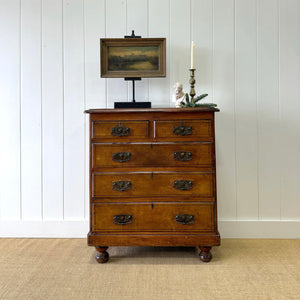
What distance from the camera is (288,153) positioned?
8.58 feet

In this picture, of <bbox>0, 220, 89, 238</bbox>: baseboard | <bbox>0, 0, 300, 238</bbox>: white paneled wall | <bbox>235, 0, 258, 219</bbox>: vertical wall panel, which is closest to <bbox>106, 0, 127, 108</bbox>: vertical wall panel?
<bbox>0, 0, 300, 238</bbox>: white paneled wall

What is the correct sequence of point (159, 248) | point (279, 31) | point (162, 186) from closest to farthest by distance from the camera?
point (162, 186) → point (159, 248) → point (279, 31)

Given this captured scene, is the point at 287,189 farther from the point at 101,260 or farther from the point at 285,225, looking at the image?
the point at 101,260

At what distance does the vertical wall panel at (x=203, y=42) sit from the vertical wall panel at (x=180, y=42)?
0.05m

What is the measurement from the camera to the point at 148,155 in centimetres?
212

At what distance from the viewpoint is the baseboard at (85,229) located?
2.61 m

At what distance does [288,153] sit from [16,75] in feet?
7.17

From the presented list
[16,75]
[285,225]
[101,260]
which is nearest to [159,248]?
[101,260]

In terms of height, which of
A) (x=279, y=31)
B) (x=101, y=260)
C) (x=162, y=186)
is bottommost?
(x=101, y=260)

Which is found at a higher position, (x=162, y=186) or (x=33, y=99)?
(x=33, y=99)

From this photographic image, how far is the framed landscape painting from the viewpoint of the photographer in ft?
8.03

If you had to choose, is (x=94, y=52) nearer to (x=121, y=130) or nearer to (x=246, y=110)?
(x=121, y=130)

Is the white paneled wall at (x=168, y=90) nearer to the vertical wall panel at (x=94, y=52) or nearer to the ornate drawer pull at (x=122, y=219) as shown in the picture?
the vertical wall panel at (x=94, y=52)

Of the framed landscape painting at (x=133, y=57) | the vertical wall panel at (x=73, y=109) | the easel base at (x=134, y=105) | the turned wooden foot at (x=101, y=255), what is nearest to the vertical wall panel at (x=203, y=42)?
the framed landscape painting at (x=133, y=57)
